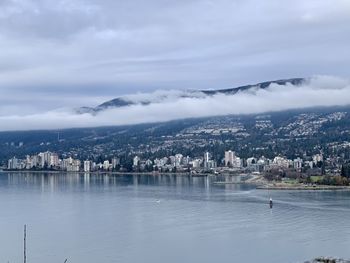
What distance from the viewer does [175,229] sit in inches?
556

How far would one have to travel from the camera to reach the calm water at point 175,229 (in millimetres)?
11336

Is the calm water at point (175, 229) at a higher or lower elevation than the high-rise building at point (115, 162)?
lower

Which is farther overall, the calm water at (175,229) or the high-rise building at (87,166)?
the high-rise building at (87,166)

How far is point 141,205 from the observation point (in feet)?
64.0

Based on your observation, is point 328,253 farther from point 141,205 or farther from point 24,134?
point 24,134

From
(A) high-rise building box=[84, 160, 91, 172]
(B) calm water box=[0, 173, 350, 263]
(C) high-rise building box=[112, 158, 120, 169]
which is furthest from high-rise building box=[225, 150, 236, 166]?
(B) calm water box=[0, 173, 350, 263]

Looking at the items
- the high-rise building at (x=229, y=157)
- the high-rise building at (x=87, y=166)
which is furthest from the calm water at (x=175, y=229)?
the high-rise building at (x=87, y=166)

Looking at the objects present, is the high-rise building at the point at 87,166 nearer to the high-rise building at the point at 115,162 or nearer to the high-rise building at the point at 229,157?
the high-rise building at the point at 115,162

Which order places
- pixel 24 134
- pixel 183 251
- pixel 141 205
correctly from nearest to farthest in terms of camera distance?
pixel 183 251, pixel 141 205, pixel 24 134

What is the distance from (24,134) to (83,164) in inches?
1416

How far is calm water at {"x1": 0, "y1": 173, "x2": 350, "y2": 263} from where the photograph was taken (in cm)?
1134

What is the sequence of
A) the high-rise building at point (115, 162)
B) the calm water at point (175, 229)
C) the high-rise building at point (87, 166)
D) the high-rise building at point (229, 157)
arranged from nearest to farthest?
the calm water at point (175, 229) < the high-rise building at point (229, 157) < the high-rise building at point (115, 162) < the high-rise building at point (87, 166)

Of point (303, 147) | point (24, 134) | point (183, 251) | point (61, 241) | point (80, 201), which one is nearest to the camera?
point (183, 251)

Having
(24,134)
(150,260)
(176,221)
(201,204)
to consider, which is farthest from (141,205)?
(24,134)
